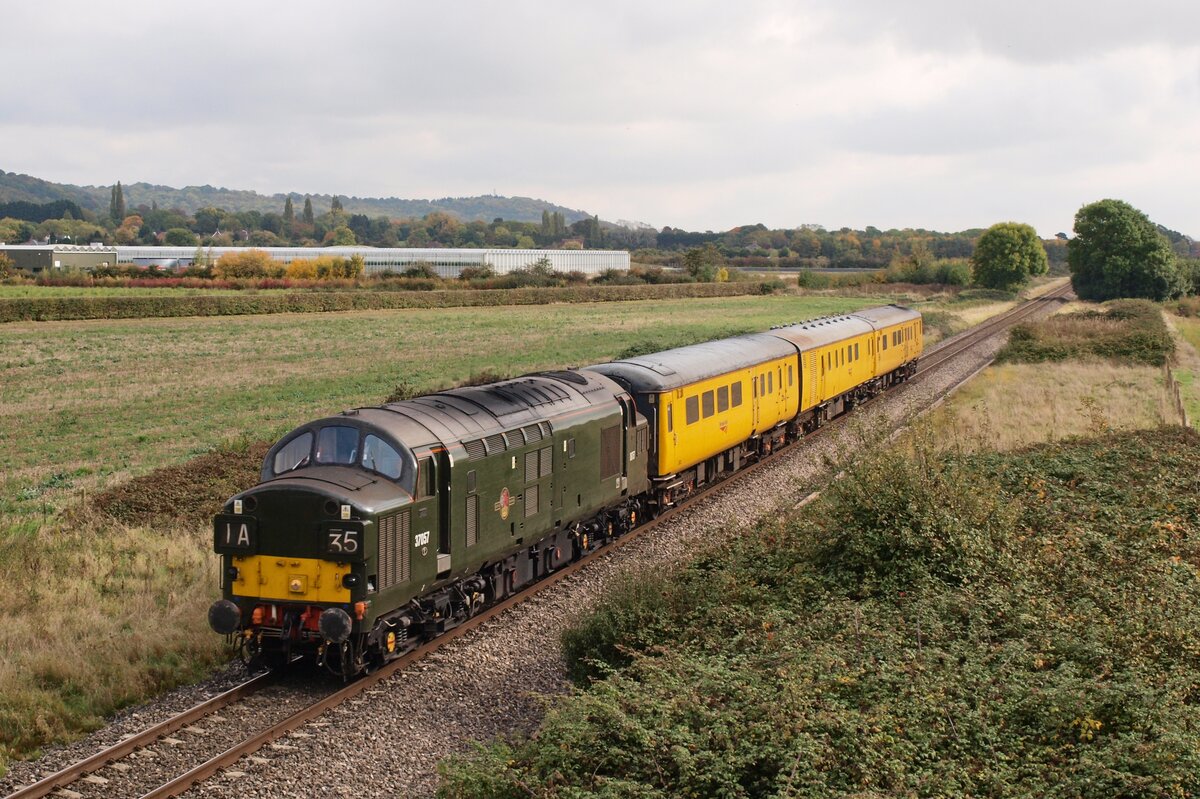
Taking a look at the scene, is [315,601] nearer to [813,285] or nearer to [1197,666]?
[1197,666]

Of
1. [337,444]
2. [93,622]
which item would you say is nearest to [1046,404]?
[337,444]

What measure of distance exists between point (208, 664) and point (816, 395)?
76.6 feet

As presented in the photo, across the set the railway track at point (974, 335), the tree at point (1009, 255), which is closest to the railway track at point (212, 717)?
the railway track at point (974, 335)

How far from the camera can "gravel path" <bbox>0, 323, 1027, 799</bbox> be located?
11.1 meters

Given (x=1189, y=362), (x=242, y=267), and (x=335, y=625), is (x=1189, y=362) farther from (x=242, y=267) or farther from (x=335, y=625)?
(x=242, y=267)

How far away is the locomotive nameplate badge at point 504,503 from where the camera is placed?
1610 cm

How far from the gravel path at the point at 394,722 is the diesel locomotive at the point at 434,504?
1.97ft

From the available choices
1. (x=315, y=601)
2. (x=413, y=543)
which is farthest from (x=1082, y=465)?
(x=315, y=601)

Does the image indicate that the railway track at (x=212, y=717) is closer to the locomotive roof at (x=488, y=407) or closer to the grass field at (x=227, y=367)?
the locomotive roof at (x=488, y=407)

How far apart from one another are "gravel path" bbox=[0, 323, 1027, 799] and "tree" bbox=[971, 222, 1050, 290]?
105 meters

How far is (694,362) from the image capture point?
1007 inches

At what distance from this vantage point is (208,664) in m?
14.4

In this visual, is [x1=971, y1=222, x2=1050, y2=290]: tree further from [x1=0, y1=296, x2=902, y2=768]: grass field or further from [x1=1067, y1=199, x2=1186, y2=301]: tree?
[x1=0, y1=296, x2=902, y2=768]: grass field

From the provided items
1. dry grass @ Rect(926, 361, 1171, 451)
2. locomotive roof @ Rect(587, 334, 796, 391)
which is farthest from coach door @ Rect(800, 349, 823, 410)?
dry grass @ Rect(926, 361, 1171, 451)
